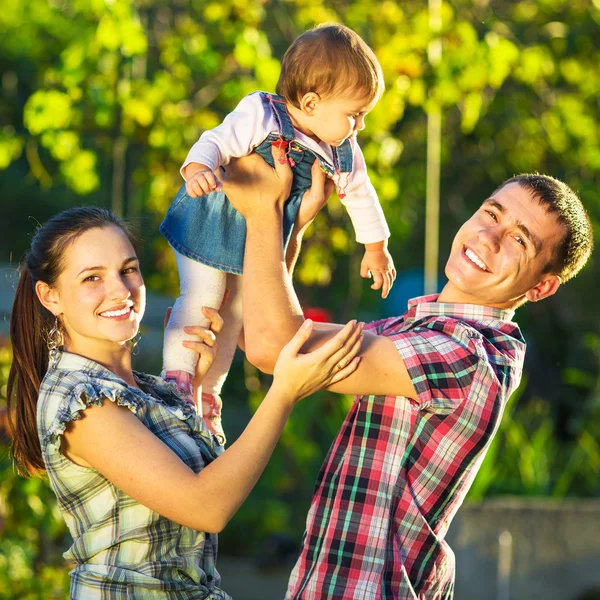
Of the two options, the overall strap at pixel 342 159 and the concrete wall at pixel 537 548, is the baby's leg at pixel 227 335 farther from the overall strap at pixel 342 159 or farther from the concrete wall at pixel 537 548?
the concrete wall at pixel 537 548

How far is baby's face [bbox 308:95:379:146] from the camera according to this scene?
2457 millimetres

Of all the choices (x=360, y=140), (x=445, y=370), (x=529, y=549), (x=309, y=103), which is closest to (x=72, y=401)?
(x=445, y=370)

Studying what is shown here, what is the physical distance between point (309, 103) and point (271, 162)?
16 centimetres

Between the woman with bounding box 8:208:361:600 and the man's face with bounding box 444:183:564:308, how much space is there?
1.24ft

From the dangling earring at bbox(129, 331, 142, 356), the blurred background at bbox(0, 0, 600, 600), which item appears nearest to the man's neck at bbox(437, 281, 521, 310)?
the dangling earring at bbox(129, 331, 142, 356)

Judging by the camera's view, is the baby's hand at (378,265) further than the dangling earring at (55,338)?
Yes

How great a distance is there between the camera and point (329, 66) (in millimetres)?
2418

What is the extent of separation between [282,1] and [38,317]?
14.6 ft

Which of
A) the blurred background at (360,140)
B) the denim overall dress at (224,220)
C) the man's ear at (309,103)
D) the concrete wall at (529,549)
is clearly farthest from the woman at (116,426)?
the concrete wall at (529,549)

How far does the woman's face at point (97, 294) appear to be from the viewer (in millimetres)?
2207

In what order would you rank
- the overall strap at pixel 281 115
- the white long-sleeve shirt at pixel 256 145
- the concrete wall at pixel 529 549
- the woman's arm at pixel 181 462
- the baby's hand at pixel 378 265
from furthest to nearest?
the concrete wall at pixel 529 549, the baby's hand at pixel 378 265, the overall strap at pixel 281 115, the white long-sleeve shirt at pixel 256 145, the woman's arm at pixel 181 462

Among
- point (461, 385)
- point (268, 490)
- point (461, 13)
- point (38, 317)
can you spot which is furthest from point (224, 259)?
point (461, 13)

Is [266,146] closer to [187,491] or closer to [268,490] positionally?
[187,491]

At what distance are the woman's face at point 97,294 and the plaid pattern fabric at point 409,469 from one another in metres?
0.58
